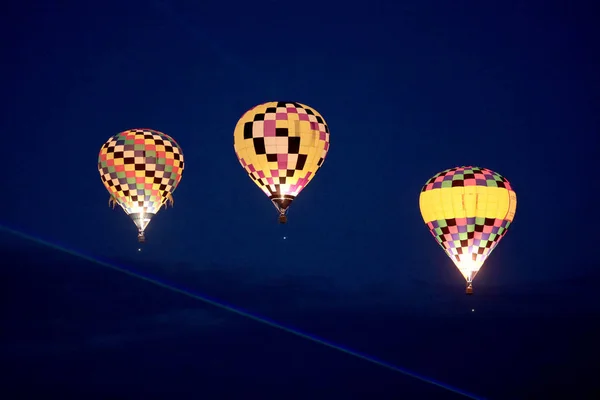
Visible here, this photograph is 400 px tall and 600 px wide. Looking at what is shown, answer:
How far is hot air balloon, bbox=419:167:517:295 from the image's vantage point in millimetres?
33500

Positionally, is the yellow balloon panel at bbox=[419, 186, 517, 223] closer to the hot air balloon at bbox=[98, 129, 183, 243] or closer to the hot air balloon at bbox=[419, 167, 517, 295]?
the hot air balloon at bbox=[419, 167, 517, 295]

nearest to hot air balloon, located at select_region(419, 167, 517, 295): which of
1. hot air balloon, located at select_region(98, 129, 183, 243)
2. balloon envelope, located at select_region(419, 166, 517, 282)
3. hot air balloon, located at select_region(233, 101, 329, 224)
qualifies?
balloon envelope, located at select_region(419, 166, 517, 282)

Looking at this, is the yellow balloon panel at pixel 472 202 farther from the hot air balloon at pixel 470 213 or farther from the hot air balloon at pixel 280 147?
the hot air balloon at pixel 280 147

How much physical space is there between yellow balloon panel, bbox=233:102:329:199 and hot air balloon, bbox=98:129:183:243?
2828mm

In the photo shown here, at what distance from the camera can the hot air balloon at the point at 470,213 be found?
33.5 meters

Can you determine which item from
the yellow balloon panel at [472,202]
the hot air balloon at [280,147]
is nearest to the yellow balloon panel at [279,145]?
the hot air balloon at [280,147]

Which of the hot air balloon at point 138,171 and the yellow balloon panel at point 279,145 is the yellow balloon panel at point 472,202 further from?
the hot air balloon at point 138,171

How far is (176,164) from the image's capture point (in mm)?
34906

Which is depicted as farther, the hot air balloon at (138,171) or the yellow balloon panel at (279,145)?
the hot air balloon at (138,171)

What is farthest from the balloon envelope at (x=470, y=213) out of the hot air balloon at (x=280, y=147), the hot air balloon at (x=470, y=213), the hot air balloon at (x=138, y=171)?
the hot air balloon at (x=138, y=171)

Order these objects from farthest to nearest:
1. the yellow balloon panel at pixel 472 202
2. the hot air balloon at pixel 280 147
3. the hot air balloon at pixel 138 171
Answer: the hot air balloon at pixel 138 171
the yellow balloon panel at pixel 472 202
the hot air balloon at pixel 280 147

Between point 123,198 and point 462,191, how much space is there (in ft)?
28.7

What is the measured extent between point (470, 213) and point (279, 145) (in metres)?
5.25

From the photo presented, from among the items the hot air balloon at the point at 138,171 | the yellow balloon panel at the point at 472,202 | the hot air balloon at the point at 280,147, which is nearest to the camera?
the hot air balloon at the point at 280,147
